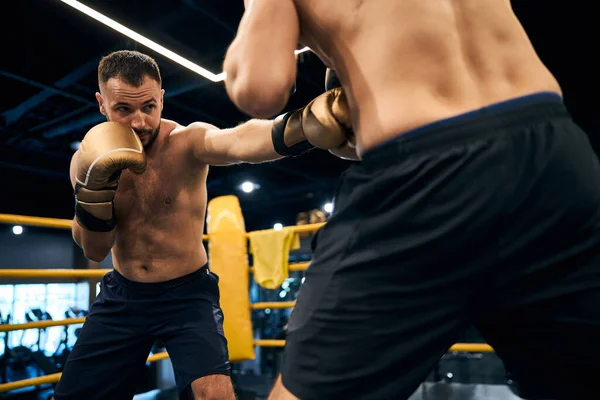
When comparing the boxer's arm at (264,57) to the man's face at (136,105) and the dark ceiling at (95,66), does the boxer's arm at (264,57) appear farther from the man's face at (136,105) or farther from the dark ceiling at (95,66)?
the dark ceiling at (95,66)

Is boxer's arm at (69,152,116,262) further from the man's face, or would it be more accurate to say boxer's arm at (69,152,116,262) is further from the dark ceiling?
the dark ceiling

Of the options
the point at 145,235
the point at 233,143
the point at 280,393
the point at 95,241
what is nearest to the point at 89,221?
the point at 95,241

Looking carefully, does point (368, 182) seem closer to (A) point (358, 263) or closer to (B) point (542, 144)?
(A) point (358, 263)

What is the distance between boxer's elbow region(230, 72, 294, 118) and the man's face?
115 cm

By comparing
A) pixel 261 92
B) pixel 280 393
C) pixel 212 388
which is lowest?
pixel 212 388

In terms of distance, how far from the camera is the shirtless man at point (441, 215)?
0.79m

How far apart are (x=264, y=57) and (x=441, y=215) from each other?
1.46 feet

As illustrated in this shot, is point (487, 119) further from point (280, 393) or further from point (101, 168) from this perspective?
point (101, 168)

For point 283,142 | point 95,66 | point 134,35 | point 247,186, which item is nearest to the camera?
point 283,142

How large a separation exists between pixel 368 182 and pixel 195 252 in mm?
1310

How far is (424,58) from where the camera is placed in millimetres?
841

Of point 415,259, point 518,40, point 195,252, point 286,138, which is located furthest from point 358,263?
point 195,252

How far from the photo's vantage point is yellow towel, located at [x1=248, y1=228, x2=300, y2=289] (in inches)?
118

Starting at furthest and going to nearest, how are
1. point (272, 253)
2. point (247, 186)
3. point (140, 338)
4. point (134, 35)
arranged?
point (247, 186)
point (134, 35)
point (272, 253)
point (140, 338)
